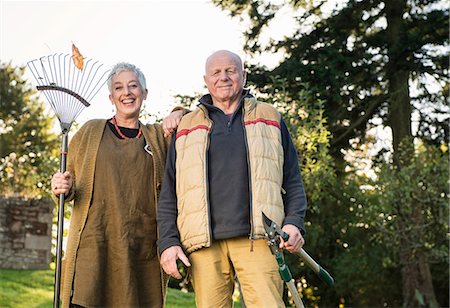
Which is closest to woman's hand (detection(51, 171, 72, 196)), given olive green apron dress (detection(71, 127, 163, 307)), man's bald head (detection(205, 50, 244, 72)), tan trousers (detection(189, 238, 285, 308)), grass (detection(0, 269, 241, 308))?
olive green apron dress (detection(71, 127, 163, 307))

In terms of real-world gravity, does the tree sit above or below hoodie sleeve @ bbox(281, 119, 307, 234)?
above

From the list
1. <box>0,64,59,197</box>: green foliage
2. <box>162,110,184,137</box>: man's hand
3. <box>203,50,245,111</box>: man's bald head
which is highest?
<box>0,64,59,197</box>: green foliage

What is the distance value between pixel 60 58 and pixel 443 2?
9430 millimetres

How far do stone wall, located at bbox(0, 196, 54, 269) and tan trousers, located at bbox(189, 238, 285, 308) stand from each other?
21.6 ft

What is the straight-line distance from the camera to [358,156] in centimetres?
1220

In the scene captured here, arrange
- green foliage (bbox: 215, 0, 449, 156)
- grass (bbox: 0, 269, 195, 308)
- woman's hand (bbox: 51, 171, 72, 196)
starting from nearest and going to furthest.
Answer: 1. woman's hand (bbox: 51, 171, 72, 196)
2. grass (bbox: 0, 269, 195, 308)
3. green foliage (bbox: 215, 0, 449, 156)

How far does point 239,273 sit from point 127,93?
3.20 feet

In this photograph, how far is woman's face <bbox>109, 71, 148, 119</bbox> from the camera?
3195 mm

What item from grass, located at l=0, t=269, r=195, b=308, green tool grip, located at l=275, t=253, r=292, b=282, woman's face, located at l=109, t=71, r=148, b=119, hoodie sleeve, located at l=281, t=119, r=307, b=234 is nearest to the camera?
green tool grip, located at l=275, t=253, r=292, b=282

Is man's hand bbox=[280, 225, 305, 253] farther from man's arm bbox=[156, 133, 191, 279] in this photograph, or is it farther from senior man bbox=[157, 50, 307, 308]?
man's arm bbox=[156, 133, 191, 279]

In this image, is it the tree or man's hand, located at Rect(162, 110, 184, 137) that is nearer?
man's hand, located at Rect(162, 110, 184, 137)

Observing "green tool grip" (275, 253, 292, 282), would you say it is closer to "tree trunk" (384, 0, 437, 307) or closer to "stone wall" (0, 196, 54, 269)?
"stone wall" (0, 196, 54, 269)

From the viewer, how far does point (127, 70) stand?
128 inches

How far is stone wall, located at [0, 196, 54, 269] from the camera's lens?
8.92 metres
